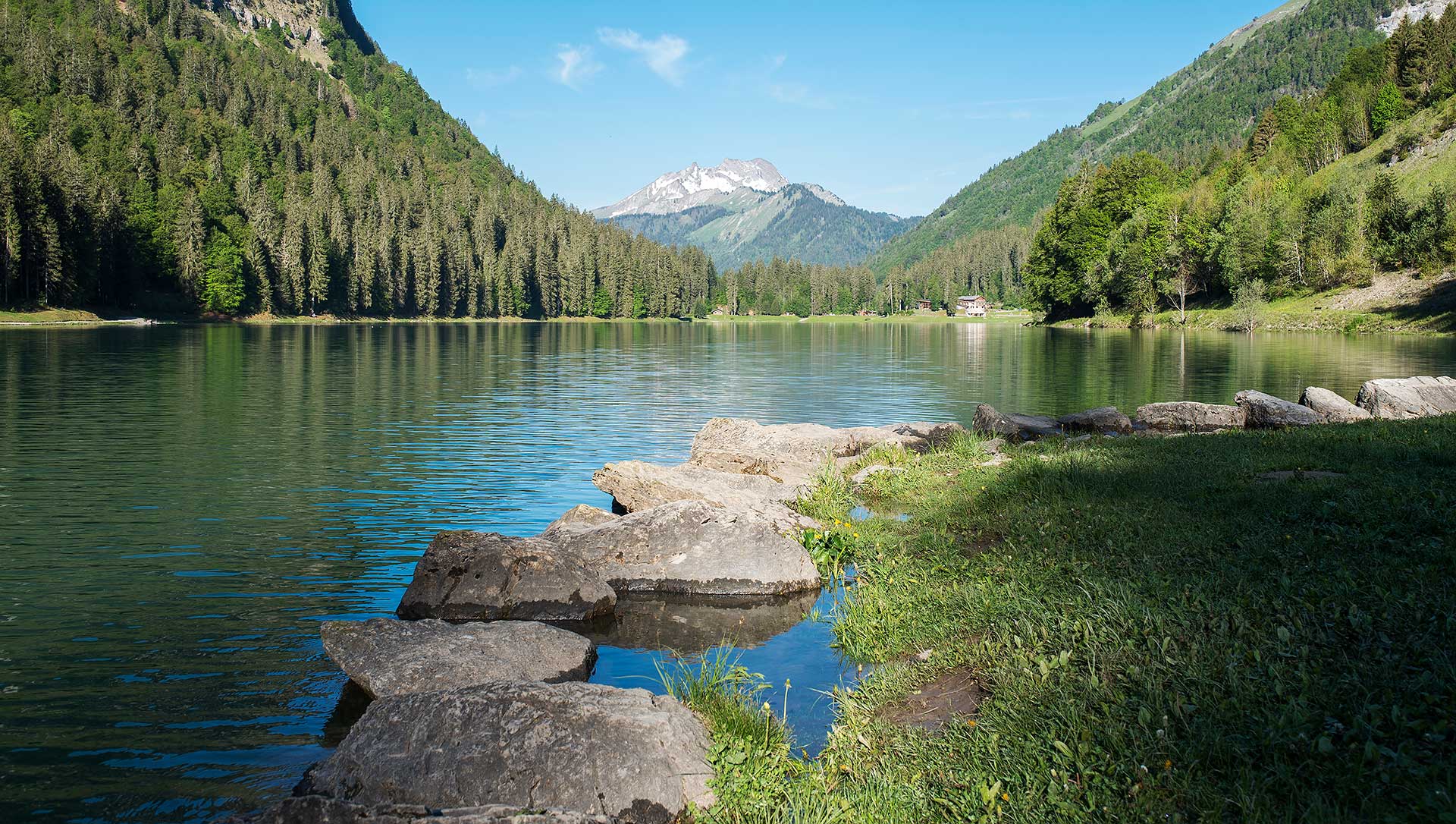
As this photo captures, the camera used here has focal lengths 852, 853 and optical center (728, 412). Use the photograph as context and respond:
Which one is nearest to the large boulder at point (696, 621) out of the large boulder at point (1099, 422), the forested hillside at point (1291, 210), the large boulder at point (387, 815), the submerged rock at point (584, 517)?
the submerged rock at point (584, 517)

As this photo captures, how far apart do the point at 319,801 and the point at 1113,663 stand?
6108 millimetres

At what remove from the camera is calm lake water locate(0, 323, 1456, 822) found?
8453 mm

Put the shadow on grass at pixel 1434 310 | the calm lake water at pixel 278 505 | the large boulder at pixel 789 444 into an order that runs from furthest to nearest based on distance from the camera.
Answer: the shadow on grass at pixel 1434 310, the large boulder at pixel 789 444, the calm lake water at pixel 278 505

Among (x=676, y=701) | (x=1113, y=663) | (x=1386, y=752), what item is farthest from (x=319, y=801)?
(x=1386, y=752)

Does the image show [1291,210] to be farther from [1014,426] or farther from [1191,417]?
[1014,426]

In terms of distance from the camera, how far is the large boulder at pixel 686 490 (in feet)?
53.8

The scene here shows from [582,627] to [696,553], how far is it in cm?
253

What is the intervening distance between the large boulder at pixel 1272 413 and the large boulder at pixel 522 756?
76.4 feet

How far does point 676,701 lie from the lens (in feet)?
25.2

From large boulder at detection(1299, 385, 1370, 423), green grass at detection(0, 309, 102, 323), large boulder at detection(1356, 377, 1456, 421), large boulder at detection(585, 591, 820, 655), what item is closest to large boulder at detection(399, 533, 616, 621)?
large boulder at detection(585, 591, 820, 655)

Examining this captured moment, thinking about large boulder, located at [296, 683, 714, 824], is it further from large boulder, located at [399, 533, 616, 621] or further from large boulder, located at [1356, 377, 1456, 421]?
large boulder, located at [1356, 377, 1456, 421]

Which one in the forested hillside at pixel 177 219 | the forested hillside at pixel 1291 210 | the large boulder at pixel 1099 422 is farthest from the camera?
the forested hillside at pixel 177 219

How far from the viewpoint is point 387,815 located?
555 centimetres

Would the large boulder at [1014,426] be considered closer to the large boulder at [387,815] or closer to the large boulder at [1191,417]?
the large boulder at [1191,417]
